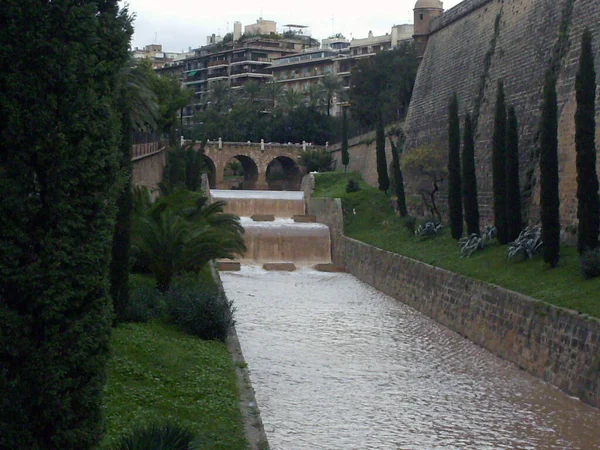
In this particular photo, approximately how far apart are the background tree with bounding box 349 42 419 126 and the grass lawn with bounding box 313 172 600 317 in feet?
67.7

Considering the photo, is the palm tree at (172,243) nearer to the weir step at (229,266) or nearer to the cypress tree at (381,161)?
the weir step at (229,266)

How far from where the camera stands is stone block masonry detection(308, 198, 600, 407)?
539 inches

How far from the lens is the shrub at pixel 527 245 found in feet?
63.9

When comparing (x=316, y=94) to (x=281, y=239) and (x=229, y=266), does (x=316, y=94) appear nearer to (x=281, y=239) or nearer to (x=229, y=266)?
(x=281, y=239)

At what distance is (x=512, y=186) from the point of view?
21.1 m

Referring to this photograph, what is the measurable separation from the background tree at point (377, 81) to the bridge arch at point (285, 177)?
5.90 metres

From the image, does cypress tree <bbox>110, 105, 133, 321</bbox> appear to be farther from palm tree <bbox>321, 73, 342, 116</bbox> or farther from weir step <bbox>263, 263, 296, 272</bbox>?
palm tree <bbox>321, 73, 342, 116</bbox>

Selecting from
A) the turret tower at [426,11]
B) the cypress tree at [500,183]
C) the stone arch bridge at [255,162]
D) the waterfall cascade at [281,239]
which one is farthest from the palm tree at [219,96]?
the cypress tree at [500,183]

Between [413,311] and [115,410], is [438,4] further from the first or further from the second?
[115,410]

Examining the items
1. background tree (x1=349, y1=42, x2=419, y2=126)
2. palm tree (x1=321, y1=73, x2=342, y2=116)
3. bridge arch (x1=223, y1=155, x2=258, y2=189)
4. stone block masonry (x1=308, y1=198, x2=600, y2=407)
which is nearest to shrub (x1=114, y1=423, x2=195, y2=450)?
stone block masonry (x1=308, y1=198, x2=600, y2=407)

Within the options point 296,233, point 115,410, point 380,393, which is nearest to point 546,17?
point 296,233

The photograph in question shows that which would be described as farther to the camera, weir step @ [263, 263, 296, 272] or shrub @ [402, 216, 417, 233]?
weir step @ [263, 263, 296, 272]

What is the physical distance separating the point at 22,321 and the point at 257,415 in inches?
181

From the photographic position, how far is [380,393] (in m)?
14.9
